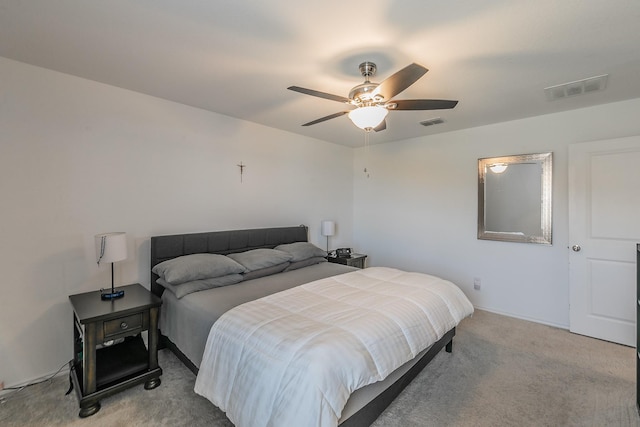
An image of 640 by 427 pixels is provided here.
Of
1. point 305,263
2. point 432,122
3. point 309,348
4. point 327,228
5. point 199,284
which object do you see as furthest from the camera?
point 327,228

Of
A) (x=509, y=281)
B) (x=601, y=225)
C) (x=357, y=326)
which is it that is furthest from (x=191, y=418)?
(x=601, y=225)

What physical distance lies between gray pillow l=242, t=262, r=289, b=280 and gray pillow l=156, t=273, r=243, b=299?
5.4 inches

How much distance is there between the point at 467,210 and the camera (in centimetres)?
414

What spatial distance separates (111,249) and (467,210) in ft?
13.9

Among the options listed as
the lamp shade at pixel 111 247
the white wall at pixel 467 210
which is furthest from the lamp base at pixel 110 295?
the white wall at pixel 467 210

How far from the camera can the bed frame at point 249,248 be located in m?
1.81

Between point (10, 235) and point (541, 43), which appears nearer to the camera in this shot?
point (541, 43)

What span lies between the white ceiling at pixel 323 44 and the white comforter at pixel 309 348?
1854 mm

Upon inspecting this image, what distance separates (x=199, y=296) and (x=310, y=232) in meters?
2.47

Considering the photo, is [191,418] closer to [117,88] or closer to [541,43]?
[117,88]

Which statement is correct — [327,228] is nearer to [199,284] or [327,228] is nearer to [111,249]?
[199,284]

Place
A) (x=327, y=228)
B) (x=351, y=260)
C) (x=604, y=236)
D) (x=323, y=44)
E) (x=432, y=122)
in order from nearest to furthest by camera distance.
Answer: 1. (x=323, y=44)
2. (x=604, y=236)
3. (x=432, y=122)
4. (x=351, y=260)
5. (x=327, y=228)

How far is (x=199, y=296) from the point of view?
2461 mm

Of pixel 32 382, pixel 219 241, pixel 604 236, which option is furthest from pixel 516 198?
pixel 32 382
